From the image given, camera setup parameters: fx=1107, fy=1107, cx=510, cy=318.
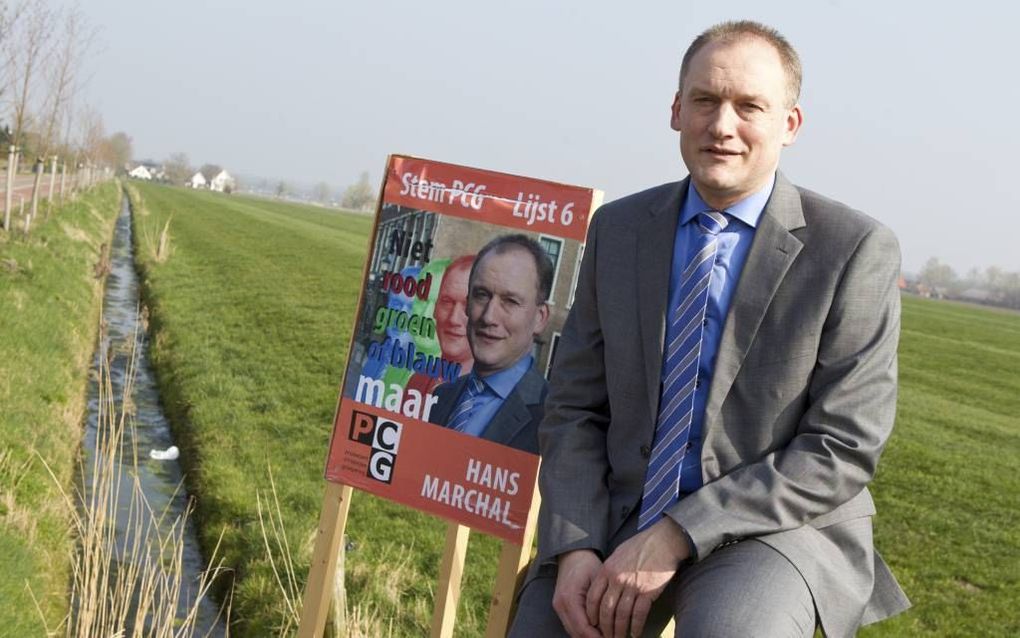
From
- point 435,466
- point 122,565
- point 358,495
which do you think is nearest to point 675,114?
point 435,466

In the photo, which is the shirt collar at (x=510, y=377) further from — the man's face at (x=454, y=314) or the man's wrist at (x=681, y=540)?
the man's wrist at (x=681, y=540)

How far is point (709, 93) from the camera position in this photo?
9.83 feet

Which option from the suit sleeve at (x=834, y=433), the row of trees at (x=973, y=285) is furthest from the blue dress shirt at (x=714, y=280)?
the row of trees at (x=973, y=285)

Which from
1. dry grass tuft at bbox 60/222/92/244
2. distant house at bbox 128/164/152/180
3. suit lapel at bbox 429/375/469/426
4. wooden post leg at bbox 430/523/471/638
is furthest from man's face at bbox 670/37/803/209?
distant house at bbox 128/164/152/180

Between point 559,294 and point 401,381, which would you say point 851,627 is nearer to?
point 559,294

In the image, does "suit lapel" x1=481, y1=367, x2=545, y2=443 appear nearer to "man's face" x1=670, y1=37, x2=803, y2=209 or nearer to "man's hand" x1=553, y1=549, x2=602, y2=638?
"man's hand" x1=553, y1=549, x2=602, y2=638

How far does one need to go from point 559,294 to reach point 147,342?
12502mm

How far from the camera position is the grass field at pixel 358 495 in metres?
6.66

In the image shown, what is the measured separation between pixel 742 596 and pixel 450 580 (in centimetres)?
153

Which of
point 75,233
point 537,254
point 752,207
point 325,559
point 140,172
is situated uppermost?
point 752,207

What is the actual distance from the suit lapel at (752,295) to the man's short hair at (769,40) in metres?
0.36

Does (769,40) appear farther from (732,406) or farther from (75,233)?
(75,233)

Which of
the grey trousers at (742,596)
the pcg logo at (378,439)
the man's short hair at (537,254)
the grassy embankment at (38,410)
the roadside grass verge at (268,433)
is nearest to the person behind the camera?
the grey trousers at (742,596)

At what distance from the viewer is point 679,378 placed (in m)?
3.04
